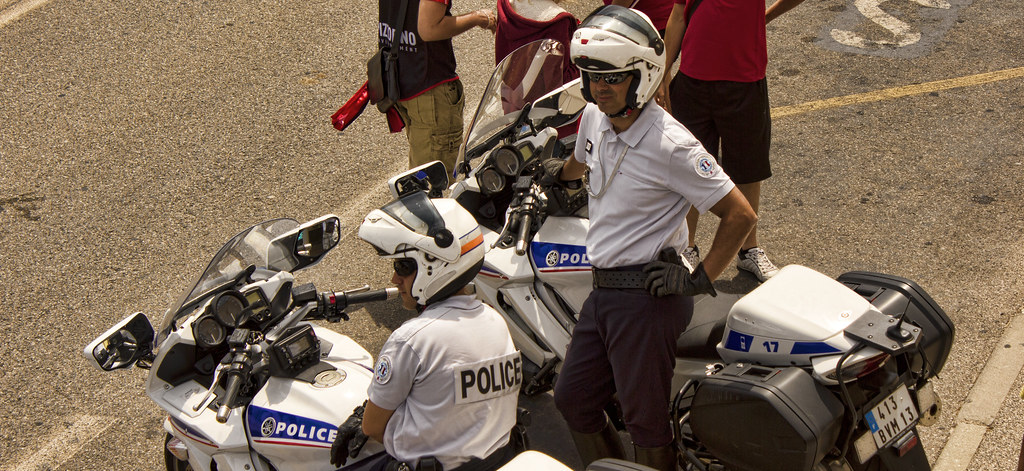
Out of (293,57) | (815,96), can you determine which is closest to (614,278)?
(815,96)

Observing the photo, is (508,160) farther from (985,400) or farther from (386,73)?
(985,400)

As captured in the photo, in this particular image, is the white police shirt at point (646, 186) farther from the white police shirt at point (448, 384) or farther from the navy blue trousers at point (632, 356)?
the white police shirt at point (448, 384)

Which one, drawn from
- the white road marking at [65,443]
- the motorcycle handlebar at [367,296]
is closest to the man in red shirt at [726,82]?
the motorcycle handlebar at [367,296]

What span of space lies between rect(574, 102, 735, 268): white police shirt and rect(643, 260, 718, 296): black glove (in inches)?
4.1

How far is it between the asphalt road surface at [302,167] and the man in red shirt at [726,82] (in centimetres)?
82

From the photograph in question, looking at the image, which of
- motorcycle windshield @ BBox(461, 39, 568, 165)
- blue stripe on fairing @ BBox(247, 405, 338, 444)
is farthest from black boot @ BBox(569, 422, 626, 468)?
motorcycle windshield @ BBox(461, 39, 568, 165)

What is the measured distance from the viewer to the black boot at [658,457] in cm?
381

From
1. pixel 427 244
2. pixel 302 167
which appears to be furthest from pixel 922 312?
pixel 302 167

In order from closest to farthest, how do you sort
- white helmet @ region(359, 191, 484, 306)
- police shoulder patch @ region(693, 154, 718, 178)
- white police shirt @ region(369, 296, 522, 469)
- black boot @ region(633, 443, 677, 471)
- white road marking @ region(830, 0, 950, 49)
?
white police shirt @ region(369, 296, 522, 469) < white helmet @ region(359, 191, 484, 306) < police shoulder patch @ region(693, 154, 718, 178) < black boot @ region(633, 443, 677, 471) < white road marking @ region(830, 0, 950, 49)

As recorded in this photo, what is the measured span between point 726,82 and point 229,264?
2.80 metres

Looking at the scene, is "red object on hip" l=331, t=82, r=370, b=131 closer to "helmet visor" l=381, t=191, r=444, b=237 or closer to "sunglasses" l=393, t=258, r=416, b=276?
"helmet visor" l=381, t=191, r=444, b=237

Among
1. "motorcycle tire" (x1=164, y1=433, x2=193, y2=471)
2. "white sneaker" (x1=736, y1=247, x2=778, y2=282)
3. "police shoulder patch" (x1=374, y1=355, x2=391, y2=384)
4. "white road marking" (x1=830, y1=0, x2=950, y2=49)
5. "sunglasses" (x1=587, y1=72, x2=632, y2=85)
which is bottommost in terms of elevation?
"white road marking" (x1=830, y1=0, x2=950, y2=49)

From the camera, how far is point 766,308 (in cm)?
355

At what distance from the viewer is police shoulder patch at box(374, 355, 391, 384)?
3.28m
